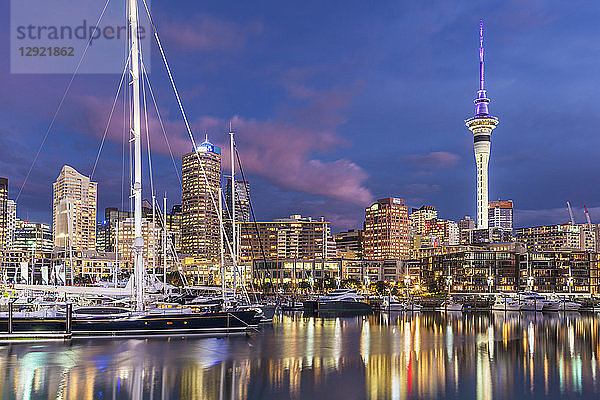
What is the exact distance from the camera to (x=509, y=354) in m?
51.7

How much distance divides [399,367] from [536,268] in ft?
500

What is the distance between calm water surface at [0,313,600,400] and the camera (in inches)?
1352

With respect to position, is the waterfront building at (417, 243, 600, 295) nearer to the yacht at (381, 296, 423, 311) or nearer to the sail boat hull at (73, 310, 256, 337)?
the yacht at (381, 296, 423, 311)

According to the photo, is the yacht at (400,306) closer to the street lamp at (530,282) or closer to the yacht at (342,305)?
the yacht at (342,305)

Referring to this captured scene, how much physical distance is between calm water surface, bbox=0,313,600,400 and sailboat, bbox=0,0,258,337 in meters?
2.06

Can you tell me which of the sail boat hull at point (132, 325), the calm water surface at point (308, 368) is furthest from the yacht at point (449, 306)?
the sail boat hull at point (132, 325)

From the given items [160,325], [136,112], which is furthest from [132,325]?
[136,112]

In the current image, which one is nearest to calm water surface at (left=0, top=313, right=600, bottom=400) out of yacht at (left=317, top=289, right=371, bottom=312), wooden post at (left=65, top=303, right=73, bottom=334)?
wooden post at (left=65, top=303, right=73, bottom=334)

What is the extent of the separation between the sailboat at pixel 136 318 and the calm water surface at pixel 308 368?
2.06m

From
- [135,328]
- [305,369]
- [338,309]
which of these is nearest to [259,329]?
[135,328]

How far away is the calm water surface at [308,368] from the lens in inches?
1352

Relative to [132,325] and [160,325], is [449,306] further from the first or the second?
[132,325]

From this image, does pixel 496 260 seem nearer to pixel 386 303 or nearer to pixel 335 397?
pixel 386 303

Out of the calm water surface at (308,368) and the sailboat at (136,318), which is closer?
the calm water surface at (308,368)
